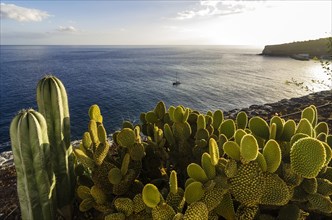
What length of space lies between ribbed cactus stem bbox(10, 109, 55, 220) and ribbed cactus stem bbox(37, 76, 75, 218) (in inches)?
11.7

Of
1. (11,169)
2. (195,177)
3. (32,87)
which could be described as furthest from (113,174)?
(32,87)

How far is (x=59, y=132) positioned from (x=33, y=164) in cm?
65

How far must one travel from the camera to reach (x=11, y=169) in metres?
8.02

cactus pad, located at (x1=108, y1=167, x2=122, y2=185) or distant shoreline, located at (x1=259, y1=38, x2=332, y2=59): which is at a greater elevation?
cactus pad, located at (x1=108, y1=167, x2=122, y2=185)

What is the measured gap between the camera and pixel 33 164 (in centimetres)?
353

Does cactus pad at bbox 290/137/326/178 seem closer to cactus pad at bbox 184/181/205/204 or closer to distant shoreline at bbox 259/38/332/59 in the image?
cactus pad at bbox 184/181/205/204

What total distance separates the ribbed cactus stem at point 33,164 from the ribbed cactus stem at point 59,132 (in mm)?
296

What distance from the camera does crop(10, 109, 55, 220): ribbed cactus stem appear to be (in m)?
3.36

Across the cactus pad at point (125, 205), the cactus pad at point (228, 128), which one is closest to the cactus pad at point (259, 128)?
the cactus pad at point (228, 128)

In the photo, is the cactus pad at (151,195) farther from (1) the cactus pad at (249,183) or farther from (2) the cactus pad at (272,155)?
(2) the cactus pad at (272,155)

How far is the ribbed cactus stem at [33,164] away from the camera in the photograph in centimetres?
336

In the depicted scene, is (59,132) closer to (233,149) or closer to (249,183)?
(233,149)

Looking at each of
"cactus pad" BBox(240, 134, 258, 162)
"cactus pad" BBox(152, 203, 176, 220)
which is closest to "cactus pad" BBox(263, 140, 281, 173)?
"cactus pad" BBox(240, 134, 258, 162)

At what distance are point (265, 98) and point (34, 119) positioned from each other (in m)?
49.7
